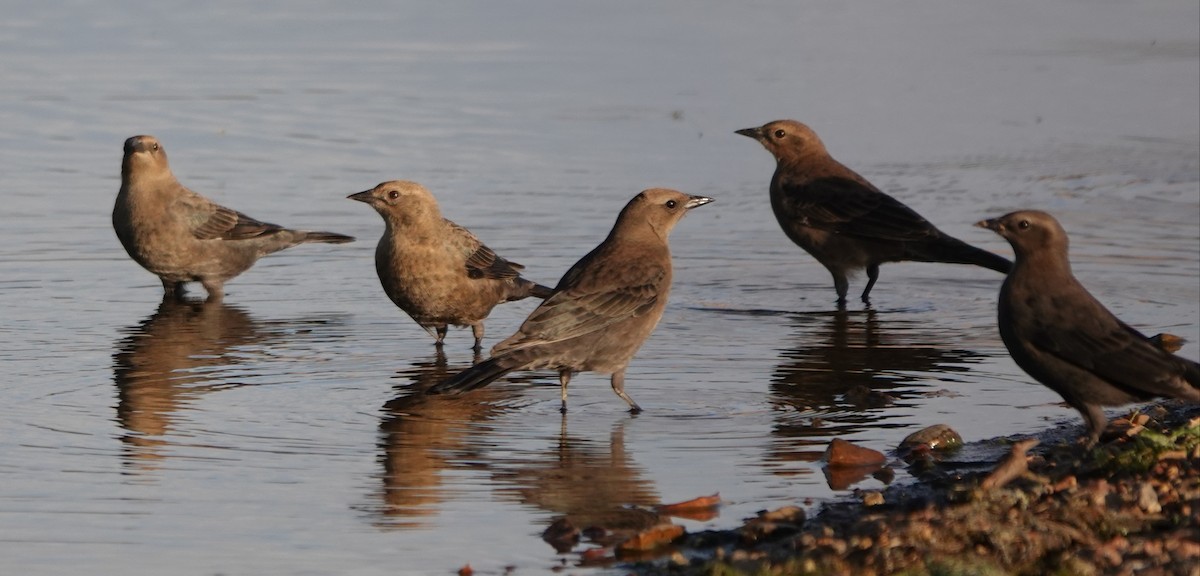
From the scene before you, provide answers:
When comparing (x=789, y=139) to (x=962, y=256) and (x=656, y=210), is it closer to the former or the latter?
(x=962, y=256)

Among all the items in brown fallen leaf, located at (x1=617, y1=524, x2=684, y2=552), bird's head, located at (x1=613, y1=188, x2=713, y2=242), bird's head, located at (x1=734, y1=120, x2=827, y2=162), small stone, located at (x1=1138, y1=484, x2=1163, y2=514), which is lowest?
brown fallen leaf, located at (x1=617, y1=524, x2=684, y2=552)

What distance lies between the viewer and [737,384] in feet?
32.4

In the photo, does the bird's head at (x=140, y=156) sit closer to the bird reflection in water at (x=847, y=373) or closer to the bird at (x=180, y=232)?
the bird at (x=180, y=232)

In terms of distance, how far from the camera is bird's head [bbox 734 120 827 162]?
14148 mm

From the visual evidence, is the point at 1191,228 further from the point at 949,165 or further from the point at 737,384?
the point at 737,384

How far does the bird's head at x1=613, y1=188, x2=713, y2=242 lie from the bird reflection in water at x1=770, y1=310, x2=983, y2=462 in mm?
1016

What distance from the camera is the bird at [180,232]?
13.1 m

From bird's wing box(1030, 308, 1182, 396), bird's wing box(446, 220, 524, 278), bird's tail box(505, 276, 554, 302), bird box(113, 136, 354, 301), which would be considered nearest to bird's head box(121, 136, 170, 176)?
bird box(113, 136, 354, 301)

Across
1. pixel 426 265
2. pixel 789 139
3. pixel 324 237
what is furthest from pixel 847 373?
pixel 324 237

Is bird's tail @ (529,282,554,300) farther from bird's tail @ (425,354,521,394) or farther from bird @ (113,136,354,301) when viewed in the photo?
bird's tail @ (425,354,521,394)

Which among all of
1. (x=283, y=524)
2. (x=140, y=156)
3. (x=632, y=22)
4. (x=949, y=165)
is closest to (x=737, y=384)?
(x=283, y=524)

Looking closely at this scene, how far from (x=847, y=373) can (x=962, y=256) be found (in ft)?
8.72

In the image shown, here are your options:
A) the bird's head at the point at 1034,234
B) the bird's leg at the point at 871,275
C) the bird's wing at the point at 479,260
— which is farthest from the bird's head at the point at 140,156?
the bird's head at the point at 1034,234

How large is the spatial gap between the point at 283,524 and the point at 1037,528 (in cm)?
279
